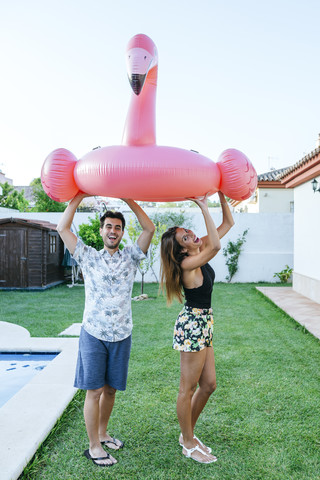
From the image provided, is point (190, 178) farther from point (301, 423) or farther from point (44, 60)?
point (44, 60)

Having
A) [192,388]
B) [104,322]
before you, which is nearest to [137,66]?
[104,322]

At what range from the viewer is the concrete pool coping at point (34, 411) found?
2.49 m

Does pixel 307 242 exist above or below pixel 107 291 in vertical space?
above

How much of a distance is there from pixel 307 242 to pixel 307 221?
487mm

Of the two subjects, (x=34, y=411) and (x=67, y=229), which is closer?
(x=67, y=229)

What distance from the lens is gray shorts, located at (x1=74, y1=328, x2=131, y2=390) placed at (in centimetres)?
252

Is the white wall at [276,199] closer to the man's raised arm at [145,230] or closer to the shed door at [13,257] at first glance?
the shed door at [13,257]

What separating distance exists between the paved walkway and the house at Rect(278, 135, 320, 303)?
27 cm

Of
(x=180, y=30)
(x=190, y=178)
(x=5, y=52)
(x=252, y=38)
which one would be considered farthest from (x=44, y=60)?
(x=190, y=178)

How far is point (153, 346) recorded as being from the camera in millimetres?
5211

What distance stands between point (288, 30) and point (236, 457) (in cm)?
877

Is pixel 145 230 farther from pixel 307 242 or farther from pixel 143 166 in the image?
pixel 307 242

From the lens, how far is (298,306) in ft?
26.4

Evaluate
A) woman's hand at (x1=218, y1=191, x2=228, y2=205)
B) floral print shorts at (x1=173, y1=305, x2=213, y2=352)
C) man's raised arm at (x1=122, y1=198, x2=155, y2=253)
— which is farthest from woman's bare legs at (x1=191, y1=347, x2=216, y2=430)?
woman's hand at (x1=218, y1=191, x2=228, y2=205)
